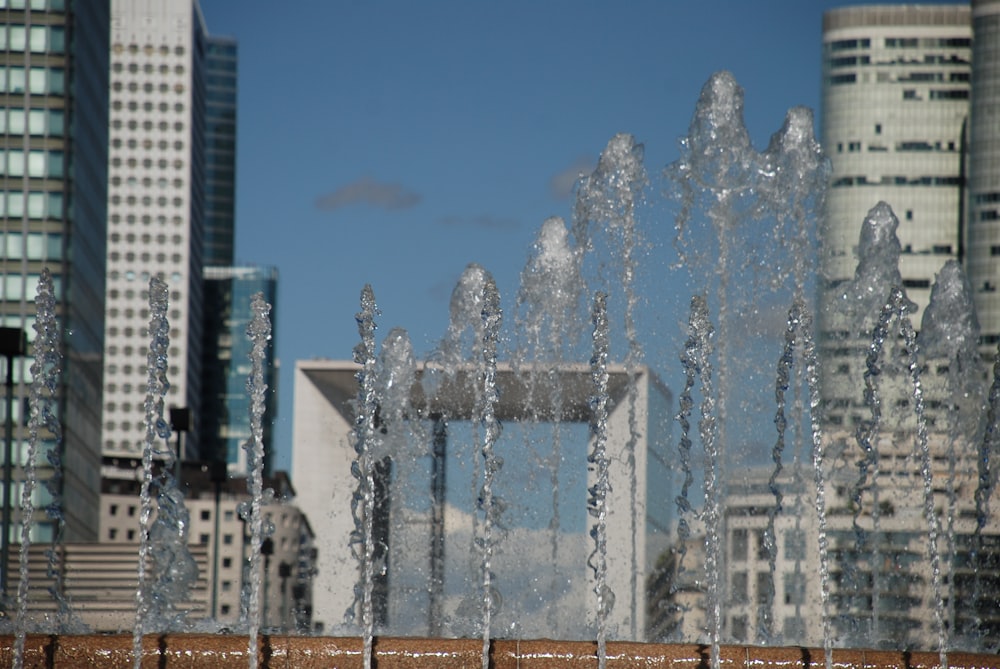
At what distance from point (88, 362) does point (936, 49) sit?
58389 millimetres

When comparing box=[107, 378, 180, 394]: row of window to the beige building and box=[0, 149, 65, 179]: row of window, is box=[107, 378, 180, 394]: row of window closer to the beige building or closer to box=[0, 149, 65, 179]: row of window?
the beige building

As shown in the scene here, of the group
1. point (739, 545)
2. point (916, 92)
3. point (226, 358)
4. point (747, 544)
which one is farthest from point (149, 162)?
point (747, 544)

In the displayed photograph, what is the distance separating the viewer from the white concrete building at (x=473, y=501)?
34.9 meters

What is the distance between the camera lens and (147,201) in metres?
118

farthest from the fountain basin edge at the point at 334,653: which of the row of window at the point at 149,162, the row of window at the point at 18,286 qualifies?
the row of window at the point at 149,162

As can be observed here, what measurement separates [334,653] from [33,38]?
127 ft

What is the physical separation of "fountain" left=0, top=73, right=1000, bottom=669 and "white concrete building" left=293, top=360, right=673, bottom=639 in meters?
0.14

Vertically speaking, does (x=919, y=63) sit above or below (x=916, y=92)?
above

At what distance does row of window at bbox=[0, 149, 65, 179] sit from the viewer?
A: 153 ft

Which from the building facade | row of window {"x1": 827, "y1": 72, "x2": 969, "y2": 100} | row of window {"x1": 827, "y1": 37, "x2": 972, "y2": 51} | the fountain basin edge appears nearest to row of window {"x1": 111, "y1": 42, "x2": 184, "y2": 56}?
the building facade

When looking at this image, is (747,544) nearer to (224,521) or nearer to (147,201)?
(224,521)

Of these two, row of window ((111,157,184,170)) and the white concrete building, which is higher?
row of window ((111,157,184,170))

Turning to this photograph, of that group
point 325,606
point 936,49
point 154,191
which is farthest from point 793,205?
point 154,191

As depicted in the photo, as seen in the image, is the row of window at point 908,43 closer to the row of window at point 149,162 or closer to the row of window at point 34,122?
the row of window at point 149,162
